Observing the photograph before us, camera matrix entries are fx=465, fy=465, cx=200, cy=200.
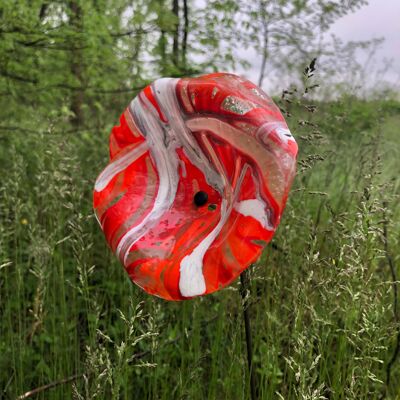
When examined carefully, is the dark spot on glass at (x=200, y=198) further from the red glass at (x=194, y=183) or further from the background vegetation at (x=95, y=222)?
the background vegetation at (x=95, y=222)

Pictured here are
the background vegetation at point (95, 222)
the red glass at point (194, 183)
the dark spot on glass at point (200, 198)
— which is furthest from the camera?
the background vegetation at point (95, 222)

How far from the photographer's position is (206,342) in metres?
1.85

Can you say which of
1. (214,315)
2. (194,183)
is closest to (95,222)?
(214,315)

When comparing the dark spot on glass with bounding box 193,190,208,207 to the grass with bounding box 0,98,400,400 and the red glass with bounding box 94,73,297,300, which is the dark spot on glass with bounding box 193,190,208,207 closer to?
the red glass with bounding box 94,73,297,300

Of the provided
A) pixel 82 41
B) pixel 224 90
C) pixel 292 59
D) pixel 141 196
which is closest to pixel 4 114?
pixel 82 41

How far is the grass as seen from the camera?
1.00 meters

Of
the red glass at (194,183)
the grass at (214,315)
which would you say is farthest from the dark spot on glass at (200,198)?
the grass at (214,315)

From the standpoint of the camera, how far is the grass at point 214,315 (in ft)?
3.27

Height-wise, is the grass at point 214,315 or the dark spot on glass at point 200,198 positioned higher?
the dark spot on glass at point 200,198

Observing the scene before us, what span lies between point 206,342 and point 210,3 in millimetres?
2143

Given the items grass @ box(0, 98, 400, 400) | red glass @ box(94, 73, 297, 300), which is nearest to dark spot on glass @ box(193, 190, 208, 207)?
red glass @ box(94, 73, 297, 300)

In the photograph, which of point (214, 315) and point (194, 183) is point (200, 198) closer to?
point (194, 183)

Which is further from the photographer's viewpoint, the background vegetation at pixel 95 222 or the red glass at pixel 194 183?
the background vegetation at pixel 95 222

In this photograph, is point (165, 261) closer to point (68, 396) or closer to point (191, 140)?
point (191, 140)
